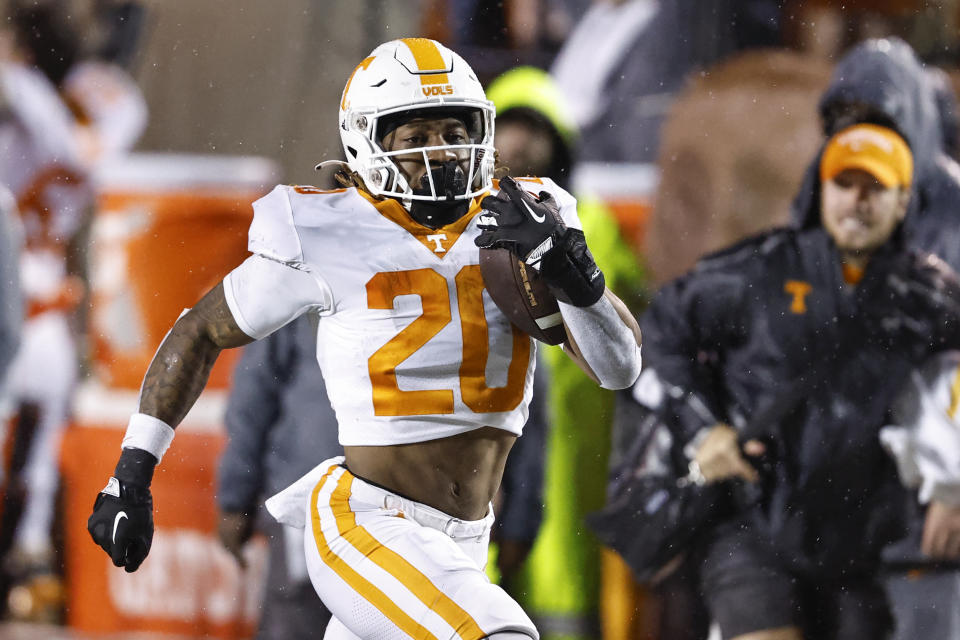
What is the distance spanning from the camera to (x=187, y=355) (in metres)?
2.20

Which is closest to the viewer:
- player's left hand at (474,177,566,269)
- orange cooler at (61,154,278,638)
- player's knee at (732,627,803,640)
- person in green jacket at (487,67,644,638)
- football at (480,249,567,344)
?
player's left hand at (474,177,566,269)

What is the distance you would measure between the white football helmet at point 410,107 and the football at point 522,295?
0.49 feet

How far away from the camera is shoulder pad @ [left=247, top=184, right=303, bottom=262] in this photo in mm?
2156

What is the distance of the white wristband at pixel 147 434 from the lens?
7.14ft

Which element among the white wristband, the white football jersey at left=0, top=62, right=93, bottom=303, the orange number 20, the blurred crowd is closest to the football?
the orange number 20

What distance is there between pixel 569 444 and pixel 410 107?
1.57m

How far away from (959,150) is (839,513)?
40.5 inches

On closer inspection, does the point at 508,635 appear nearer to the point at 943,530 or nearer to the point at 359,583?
the point at 359,583

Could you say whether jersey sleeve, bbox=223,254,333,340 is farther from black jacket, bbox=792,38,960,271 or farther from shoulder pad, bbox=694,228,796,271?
black jacket, bbox=792,38,960,271

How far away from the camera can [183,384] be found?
7.23 feet

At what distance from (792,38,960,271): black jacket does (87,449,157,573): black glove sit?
1.96 meters

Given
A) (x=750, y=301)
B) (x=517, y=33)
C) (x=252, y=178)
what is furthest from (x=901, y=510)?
(x=252, y=178)

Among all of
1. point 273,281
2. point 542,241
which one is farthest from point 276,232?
point 542,241

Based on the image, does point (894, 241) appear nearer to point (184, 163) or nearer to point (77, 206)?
point (184, 163)
